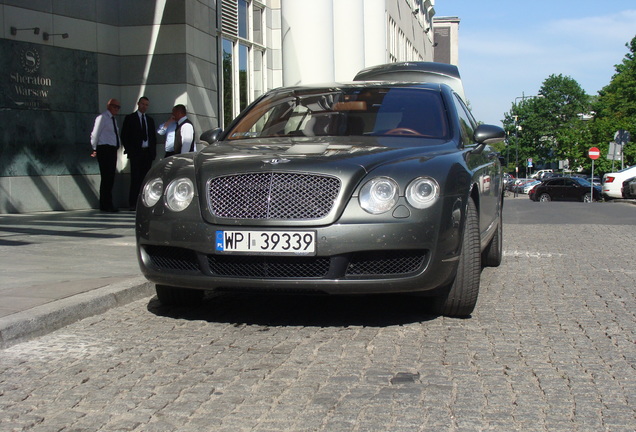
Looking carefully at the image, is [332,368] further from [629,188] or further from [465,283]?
[629,188]

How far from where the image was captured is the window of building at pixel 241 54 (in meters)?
19.2

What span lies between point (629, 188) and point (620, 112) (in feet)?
136

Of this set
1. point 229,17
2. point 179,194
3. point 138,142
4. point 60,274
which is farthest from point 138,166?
point 179,194

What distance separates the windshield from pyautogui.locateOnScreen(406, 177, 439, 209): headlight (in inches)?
40.1

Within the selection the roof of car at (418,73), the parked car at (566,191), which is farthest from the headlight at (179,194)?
the parked car at (566,191)

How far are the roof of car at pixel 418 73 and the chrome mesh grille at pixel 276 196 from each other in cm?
1156

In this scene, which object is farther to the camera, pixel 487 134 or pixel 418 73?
pixel 418 73

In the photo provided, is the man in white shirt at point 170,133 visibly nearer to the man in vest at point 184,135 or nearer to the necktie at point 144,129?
the man in vest at point 184,135

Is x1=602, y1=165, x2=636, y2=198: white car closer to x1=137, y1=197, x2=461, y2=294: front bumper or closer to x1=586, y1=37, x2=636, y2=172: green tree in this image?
x1=137, y1=197, x2=461, y2=294: front bumper

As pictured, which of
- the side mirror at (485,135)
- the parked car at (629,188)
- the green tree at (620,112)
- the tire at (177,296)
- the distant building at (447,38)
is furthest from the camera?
the distant building at (447,38)

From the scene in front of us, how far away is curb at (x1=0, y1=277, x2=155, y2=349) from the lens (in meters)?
4.55

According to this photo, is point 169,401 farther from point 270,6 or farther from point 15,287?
point 270,6

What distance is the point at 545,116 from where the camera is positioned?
379 ft

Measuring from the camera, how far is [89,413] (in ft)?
11.0
